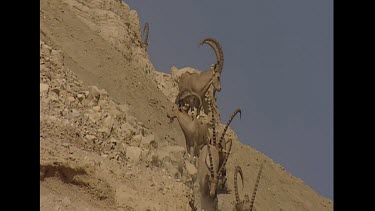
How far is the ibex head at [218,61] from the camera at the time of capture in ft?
52.0

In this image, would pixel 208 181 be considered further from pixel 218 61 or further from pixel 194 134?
pixel 218 61

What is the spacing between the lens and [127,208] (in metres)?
6.57

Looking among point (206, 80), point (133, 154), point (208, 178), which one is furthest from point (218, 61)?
point (133, 154)

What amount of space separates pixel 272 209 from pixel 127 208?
13.2 m

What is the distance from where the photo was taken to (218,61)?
1612cm

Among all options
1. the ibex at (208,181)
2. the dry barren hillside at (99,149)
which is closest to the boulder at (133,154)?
the dry barren hillside at (99,149)

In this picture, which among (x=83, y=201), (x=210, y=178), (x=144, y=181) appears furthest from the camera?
(x=210, y=178)

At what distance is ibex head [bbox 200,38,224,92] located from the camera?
624 inches

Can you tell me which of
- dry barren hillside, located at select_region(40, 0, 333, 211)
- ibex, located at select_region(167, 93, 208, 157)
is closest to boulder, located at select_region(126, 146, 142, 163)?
dry barren hillside, located at select_region(40, 0, 333, 211)

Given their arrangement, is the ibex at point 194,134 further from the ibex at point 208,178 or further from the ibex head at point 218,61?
the ibex head at point 218,61
